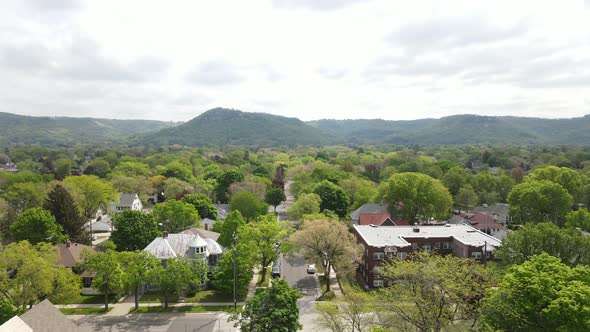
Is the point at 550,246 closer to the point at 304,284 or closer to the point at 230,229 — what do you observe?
the point at 304,284

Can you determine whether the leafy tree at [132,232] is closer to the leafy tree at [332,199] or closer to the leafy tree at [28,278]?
the leafy tree at [28,278]

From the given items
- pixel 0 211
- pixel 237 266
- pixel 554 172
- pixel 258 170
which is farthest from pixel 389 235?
pixel 258 170

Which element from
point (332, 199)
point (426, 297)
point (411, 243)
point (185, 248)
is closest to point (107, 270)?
point (185, 248)

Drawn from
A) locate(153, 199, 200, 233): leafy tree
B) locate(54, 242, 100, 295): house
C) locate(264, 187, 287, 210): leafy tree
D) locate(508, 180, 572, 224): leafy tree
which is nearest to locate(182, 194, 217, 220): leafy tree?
locate(153, 199, 200, 233): leafy tree

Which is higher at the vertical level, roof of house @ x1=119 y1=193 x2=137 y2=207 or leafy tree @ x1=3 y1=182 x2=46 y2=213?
leafy tree @ x1=3 y1=182 x2=46 y2=213

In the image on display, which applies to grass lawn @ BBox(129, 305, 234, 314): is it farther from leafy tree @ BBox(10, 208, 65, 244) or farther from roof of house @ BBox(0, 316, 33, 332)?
leafy tree @ BBox(10, 208, 65, 244)

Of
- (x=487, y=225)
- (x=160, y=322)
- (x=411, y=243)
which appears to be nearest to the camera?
(x=160, y=322)

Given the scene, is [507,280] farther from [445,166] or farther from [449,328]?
[445,166]
